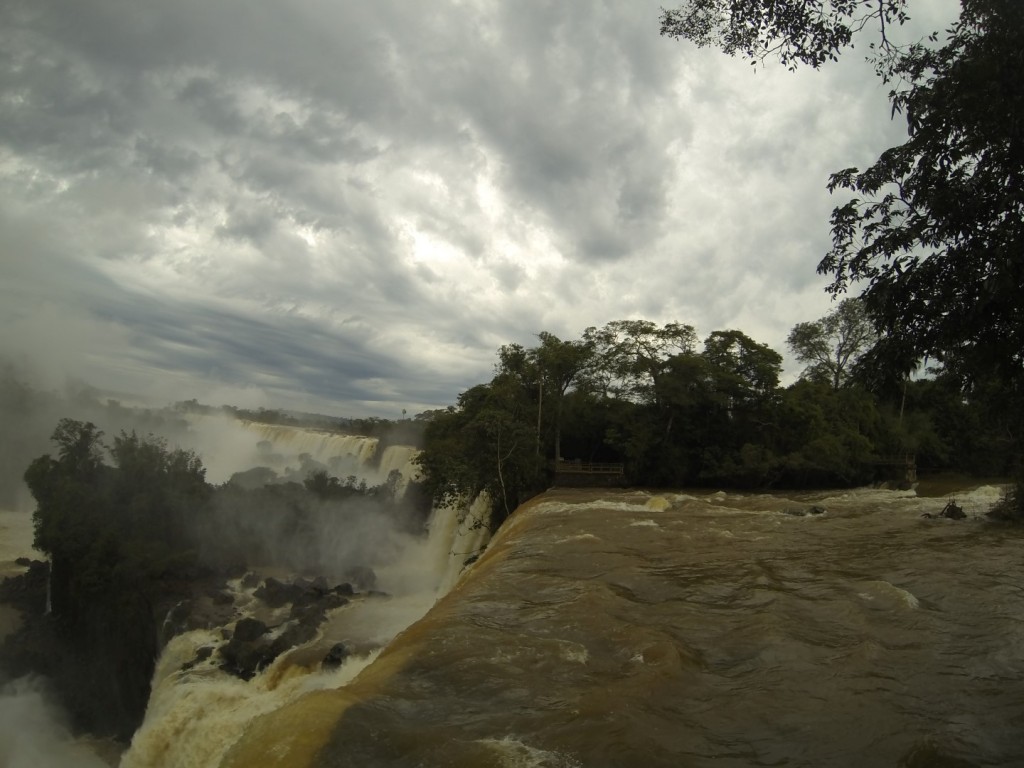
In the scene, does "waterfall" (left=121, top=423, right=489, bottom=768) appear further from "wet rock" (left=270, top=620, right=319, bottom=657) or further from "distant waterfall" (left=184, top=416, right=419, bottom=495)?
"distant waterfall" (left=184, top=416, right=419, bottom=495)

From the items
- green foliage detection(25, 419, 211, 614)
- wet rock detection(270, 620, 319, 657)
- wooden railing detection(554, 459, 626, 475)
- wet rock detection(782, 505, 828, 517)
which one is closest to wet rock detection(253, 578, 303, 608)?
wet rock detection(270, 620, 319, 657)

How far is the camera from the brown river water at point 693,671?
4.59 meters

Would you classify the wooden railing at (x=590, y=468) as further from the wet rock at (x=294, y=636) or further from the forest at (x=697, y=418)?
the wet rock at (x=294, y=636)

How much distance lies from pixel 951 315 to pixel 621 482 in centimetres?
2777

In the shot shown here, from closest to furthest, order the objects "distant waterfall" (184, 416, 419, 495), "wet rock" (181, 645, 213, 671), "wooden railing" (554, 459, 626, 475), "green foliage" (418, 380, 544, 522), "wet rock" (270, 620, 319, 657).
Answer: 1. "wet rock" (270, 620, 319, 657)
2. "wet rock" (181, 645, 213, 671)
3. "green foliage" (418, 380, 544, 522)
4. "wooden railing" (554, 459, 626, 475)
5. "distant waterfall" (184, 416, 419, 495)

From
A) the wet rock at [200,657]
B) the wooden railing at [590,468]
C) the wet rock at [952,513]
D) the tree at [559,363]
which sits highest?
the tree at [559,363]

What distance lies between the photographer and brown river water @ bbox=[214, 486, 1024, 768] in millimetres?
4586

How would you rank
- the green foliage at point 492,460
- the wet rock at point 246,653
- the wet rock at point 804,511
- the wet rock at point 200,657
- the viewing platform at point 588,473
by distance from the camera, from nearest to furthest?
1. the wet rock at point 246,653
2. the wet rock at point 200,657
3. the wet rock at point 804,511
4. the green foliage at point 492,460
5. the viewing platform at point 588,473

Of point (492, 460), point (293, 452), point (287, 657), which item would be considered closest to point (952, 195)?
point (287, 657)

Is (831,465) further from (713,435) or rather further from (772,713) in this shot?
(772,713)

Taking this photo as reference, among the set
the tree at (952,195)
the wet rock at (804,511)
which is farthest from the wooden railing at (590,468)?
the tree at (952,195)

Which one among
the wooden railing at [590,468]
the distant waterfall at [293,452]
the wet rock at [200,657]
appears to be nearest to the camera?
the wet rock at [200,657]

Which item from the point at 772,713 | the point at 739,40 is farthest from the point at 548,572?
the point at 739,40

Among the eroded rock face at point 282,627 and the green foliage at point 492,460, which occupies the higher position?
the green foliage at point 492,460
